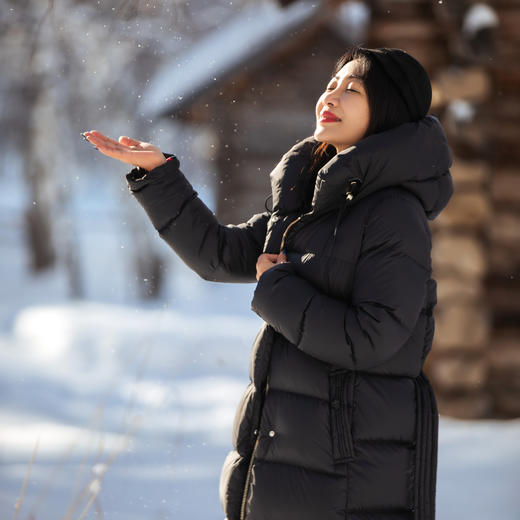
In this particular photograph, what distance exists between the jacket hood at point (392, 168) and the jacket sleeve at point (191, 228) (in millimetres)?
383

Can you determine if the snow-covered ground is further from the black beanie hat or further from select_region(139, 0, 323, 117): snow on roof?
select_region(139, 0, 323, 117): snow on roof

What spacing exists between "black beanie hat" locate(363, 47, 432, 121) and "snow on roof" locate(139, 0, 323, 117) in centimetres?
617

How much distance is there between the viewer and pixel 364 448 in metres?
1.60

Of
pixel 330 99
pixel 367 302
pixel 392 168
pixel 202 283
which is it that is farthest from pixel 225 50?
pixel 367 302

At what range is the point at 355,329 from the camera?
1.54 m

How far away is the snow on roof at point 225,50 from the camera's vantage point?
329 inches

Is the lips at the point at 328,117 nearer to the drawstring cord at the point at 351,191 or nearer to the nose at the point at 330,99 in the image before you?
the nose at the point at 330,99

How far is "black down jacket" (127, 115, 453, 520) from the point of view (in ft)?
5.14

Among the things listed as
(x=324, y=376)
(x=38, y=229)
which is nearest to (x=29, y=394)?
(x=324, y=376)

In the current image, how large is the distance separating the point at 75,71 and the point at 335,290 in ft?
38.3

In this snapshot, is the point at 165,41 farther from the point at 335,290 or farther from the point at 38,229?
the point at 335,290

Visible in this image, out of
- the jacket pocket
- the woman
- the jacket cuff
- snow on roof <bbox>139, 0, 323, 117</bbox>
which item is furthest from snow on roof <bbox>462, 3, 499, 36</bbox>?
the jacket pocket

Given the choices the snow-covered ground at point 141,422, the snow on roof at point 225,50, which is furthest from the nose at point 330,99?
the snow on roof at point 225,50

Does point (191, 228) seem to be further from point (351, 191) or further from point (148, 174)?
point (351, 191)
